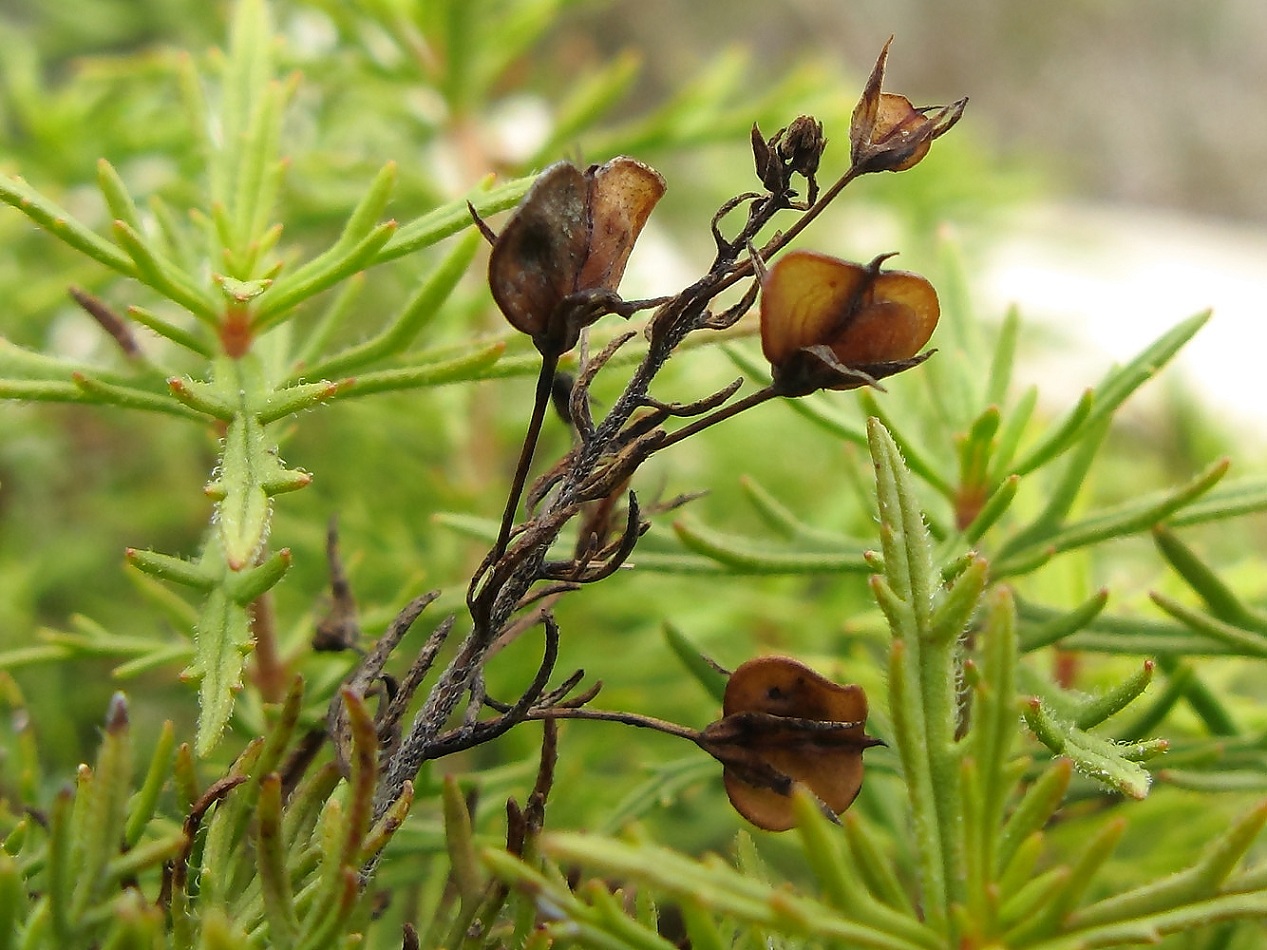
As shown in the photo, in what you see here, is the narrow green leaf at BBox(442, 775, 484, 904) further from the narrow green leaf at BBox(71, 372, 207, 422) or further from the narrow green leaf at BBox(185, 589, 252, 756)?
the narrow green leaf at BBox(71, 372, 207, 422)

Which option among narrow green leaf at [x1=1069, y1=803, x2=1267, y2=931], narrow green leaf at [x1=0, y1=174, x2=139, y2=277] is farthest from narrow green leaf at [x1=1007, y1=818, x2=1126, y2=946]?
narrow green leaf at [x1=0, y1=174, x2=139, y2=277]

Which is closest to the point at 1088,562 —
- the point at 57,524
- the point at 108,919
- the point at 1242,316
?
the point at 108,919

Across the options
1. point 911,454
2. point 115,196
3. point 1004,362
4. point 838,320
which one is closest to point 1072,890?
point 838,320

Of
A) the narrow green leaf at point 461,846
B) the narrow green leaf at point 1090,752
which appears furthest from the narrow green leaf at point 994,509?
the narrow green leaf at point 461,846

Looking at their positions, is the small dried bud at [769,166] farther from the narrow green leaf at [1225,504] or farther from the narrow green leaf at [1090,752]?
the narrow green leaf at [1225,504]

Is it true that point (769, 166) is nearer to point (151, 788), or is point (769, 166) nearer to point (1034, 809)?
point (1034, 809)

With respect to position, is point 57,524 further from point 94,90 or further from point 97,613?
point 94,90

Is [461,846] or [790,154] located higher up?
[790,154]
